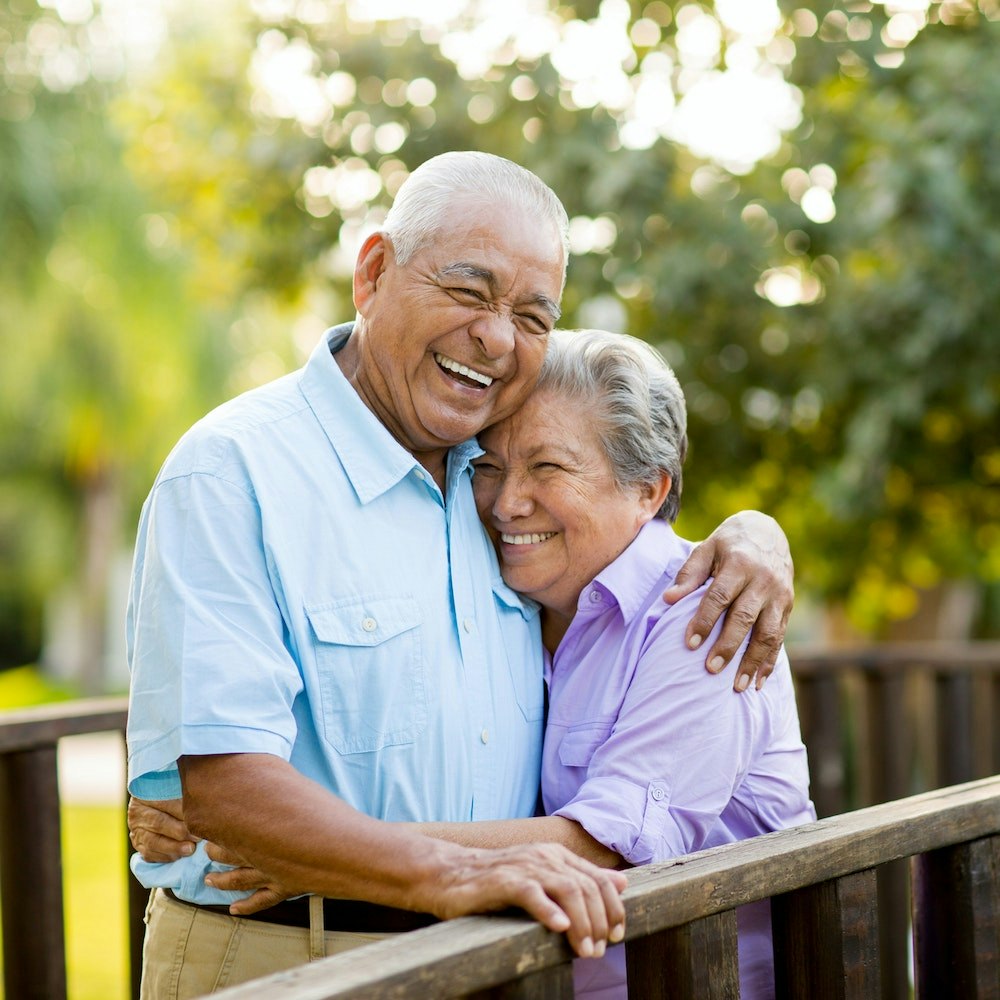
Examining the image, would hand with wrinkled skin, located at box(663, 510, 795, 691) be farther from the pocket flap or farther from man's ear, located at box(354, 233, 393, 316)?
man's ear, located at box(354, 233, 393, 316)

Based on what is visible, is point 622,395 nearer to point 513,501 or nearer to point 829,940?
point 513,501

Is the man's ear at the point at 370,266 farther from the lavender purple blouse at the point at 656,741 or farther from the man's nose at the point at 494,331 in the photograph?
the lavender purple blouse at the point at 656,741

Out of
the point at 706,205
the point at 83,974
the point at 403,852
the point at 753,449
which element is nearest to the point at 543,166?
the point at 706,205

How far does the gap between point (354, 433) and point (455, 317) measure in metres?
0.25

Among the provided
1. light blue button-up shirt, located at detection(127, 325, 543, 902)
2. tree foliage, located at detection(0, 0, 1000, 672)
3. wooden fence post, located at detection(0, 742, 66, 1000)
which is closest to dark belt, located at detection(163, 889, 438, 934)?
light blue button-up shirt, located at detection(127, 325, 543, 902)

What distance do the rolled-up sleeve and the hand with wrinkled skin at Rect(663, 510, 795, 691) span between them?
692 mm

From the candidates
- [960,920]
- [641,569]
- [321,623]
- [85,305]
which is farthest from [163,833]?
[85,305]

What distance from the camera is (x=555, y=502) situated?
2.22 m

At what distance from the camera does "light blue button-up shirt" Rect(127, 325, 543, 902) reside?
5.51ft

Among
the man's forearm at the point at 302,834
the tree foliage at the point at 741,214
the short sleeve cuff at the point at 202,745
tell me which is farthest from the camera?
the tree foliage at the point at 741,214

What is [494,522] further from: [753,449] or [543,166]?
[753,449]

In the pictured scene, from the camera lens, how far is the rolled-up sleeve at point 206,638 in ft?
5.39

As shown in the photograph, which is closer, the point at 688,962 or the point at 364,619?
the point at 688,962

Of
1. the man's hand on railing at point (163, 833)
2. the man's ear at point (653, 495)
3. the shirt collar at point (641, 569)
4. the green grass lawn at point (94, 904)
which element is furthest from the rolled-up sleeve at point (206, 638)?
the green grass lawn at point (94, 904)
